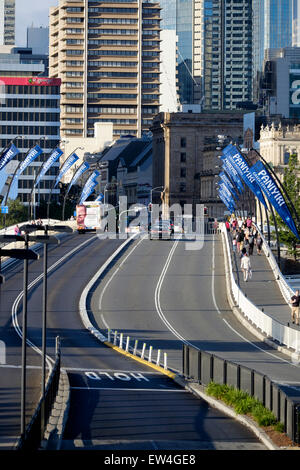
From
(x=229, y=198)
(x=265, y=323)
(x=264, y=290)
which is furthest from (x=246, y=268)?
(x=229, y=198)

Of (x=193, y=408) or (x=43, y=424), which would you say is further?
(x=193, y=408)

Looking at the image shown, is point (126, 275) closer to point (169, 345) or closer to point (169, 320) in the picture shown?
point (169, 320)

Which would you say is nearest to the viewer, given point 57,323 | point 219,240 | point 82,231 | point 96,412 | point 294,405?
point 294,405

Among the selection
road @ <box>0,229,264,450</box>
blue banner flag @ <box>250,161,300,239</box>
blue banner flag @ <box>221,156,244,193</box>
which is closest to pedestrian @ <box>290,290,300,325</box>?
blue banner flag @ <box>250,161,300,239</box>

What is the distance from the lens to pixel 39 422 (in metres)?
24.4

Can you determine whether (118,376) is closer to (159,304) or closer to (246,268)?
(159,304)

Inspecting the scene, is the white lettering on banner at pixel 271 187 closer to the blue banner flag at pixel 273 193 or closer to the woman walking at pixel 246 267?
the blue banner flag at pixel 273 193

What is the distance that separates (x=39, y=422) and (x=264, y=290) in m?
40.1

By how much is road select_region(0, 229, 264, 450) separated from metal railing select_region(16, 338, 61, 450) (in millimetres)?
611

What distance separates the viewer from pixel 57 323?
56344 mm

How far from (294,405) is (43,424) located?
5366 mm

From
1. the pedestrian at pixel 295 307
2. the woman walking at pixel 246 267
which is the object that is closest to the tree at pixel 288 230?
the woman walking at pixel 246 267

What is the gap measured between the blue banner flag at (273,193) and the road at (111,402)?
6997mm
